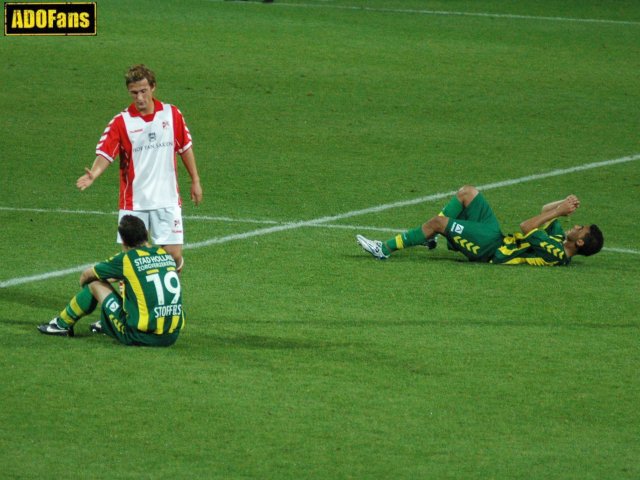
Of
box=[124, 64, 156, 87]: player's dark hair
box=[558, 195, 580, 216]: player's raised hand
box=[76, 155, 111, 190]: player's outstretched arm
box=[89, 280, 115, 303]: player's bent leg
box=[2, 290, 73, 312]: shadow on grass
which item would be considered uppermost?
box=[124, 64, 156, 87]: player's dark hair

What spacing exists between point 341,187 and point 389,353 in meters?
6.52

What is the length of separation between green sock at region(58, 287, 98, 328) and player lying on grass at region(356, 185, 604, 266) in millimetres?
3472

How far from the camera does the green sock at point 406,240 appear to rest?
39.4 feet

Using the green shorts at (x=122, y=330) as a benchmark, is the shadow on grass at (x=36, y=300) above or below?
below

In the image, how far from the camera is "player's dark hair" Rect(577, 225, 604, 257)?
11.8 meters

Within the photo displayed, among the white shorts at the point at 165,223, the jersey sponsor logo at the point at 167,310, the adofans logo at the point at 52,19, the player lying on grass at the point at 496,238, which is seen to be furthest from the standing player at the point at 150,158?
the adofans logo at the point at 52,19

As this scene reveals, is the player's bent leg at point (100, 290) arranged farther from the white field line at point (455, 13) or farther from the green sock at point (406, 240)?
the white field line at point (455, 13)

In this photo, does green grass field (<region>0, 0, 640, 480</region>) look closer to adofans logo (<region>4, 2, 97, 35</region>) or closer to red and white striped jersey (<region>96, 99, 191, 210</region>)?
adofans logo (<region>4, 2, 97, 35</region>)

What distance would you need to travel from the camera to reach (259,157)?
673 inches

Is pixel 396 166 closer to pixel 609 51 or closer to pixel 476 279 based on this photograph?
pixel 476 279

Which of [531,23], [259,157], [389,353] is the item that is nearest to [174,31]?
[531,23]

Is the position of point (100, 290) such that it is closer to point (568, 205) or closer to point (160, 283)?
point (160, 283)

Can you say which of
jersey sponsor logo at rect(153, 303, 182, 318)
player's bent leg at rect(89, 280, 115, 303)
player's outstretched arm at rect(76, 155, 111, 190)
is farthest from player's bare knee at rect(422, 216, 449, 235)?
player's bent leg at rect(89, 280, 115, 303)

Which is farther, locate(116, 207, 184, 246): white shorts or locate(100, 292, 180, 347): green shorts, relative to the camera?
locate(116, 207, 184, 246): white shorts
